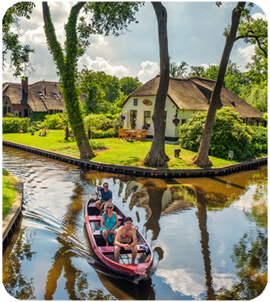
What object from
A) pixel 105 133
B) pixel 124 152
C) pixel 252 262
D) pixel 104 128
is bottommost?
pixel 252 262

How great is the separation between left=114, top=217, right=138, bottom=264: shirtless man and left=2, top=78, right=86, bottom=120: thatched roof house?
40038mm

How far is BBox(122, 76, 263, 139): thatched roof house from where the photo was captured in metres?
27.0

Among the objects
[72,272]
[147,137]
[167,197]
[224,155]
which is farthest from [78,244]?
[147,137]

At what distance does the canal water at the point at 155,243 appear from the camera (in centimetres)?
662

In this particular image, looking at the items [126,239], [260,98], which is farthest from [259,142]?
[126,239]

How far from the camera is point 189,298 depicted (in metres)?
6.40

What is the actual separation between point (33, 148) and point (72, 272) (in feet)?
62.2

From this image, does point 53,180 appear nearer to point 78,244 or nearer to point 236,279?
point 78,244

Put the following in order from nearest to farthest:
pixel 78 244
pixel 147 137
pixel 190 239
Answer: pixel 78 244
pixel 190 239
pixel 147 137

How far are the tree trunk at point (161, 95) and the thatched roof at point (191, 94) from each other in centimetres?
855

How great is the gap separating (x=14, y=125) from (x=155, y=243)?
31512 millimetres

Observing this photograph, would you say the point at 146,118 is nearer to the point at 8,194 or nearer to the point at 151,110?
the point at 151,110

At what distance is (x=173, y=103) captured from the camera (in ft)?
86.7

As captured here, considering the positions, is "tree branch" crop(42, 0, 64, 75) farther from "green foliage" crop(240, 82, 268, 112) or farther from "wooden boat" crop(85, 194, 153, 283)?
"green foliage" crop(240, 82, 268, 112)
